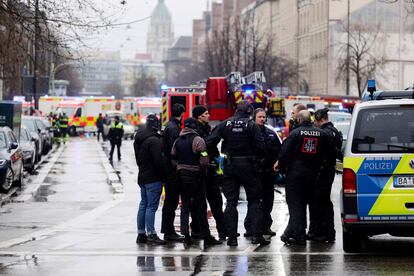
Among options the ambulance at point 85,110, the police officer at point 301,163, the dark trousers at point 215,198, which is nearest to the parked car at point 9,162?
the dark trousers at point 215,198

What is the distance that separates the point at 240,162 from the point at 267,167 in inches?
41.2

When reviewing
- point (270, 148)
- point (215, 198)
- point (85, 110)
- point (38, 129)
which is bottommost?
point (85, 110)

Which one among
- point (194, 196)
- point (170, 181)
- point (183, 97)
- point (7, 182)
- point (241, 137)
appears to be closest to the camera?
point (241, 137)

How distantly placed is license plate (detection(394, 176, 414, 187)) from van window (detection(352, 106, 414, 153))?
0.95 ft

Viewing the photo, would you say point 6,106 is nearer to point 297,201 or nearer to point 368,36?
point 297,201

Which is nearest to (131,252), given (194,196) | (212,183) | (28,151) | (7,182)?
(194,196)

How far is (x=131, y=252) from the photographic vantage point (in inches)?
545

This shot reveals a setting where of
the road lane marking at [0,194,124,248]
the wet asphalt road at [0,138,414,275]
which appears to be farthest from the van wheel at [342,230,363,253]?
the road lane marking at [0,194,124,248]

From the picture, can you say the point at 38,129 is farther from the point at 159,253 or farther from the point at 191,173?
the point at 159,253

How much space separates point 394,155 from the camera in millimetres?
12570

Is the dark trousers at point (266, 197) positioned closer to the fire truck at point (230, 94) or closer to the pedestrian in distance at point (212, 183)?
the pedestrian in distance at point (212, 183)

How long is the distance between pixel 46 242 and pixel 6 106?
791 inches

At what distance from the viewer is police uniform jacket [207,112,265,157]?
14.2 meters

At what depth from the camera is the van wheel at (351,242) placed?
13227mm
